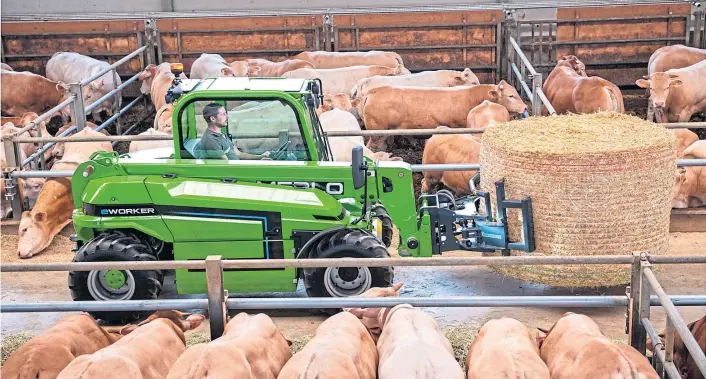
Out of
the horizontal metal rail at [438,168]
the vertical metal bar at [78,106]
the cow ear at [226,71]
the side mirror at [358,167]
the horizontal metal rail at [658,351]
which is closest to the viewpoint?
the horizontal metal rail at [658,351]

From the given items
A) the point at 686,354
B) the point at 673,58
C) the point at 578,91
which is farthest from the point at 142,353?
the point at 673,58

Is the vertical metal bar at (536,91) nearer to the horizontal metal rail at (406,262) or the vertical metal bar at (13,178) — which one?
the vertical metal bar at (13,178)

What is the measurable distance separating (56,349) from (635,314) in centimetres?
340

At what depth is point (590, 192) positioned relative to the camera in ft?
27.1

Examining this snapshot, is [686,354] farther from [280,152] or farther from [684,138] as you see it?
[684,138]

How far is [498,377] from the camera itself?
17.2ft

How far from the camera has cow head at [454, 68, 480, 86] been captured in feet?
51.5

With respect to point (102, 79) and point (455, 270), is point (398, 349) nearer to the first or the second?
point (455, 270)

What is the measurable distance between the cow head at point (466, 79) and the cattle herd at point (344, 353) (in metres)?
9.58

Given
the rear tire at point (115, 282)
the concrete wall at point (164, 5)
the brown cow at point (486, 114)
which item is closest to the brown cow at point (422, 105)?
the brown cow at point (486, 114)

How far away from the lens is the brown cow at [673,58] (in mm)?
15961

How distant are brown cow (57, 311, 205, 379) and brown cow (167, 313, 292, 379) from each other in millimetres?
215

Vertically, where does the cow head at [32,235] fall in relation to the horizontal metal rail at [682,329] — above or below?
below

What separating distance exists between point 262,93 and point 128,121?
333 inches
